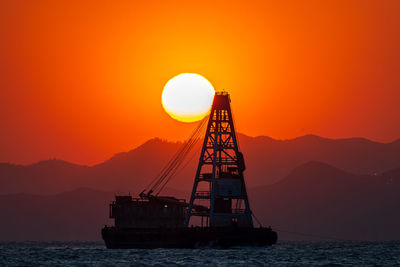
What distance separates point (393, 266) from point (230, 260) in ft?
66.9

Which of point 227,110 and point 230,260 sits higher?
point 227,110

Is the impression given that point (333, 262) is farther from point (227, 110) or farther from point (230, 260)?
point (227, 110)

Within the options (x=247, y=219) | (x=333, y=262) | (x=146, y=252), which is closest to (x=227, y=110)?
(x=247, y=219)

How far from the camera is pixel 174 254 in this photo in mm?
120000

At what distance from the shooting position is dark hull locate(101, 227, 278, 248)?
426 feet

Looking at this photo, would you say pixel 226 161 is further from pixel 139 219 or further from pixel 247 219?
pixel 139 219

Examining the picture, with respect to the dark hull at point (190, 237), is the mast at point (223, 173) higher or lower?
higher

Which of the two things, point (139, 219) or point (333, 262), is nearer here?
point (333, 262)

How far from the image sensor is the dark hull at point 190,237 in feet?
426

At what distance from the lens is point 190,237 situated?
13038 cm

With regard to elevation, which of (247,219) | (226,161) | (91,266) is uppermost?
(226,161)

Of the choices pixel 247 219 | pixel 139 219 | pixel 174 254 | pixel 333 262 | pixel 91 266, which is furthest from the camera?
pixel 139 219

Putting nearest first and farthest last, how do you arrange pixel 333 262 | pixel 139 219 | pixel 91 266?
1. pixel 91 266
2. pixel 333 262
3. pixel 139 219

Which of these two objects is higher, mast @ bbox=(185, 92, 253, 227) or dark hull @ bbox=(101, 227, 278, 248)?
mast @ bbox=(185, 92, 253, 227)
